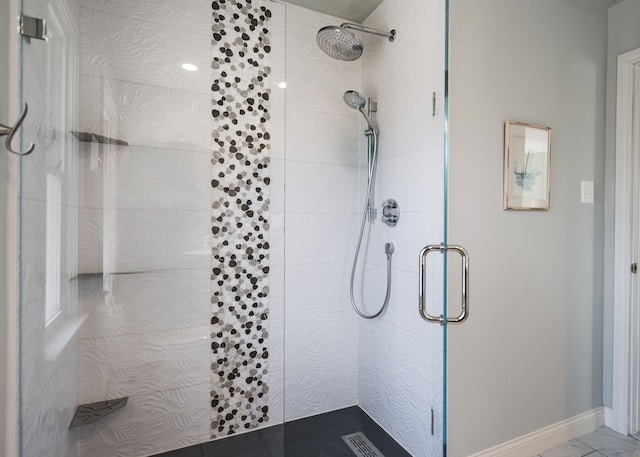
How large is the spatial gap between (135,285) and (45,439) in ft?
1.93

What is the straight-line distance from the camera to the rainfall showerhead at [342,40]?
145 cm

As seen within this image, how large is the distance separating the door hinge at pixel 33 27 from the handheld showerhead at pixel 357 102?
3.99ft

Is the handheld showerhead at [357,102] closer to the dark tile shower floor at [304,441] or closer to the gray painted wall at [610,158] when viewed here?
the gray painted wall at [610,158]

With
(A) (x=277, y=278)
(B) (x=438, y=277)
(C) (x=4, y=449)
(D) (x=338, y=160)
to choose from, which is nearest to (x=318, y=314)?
(A) (x=277, y=278)

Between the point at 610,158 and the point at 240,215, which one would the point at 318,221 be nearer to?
the point at 240,215

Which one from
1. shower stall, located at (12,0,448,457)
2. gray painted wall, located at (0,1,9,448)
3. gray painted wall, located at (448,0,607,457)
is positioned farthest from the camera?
gray painted wall, located at (448,0,607,457)

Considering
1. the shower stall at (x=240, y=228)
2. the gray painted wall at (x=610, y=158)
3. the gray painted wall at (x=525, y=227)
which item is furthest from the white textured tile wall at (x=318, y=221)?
the gray painted wall at (x=610, y=158)

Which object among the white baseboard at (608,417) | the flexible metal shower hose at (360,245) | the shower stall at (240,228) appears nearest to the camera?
the shower stall at (240,228)

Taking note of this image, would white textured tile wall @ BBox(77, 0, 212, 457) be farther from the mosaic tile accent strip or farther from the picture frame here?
the picture frame

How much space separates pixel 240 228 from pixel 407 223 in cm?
83

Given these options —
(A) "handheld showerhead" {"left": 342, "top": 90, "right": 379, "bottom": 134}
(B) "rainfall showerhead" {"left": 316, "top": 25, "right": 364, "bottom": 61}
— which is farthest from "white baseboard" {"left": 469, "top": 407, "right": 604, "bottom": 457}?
(B) "rainfall showerhead" {"left": 316, "top": 25, "right": 364, "bottom": 61}

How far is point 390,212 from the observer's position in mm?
1639

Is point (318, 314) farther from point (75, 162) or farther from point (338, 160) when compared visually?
point (75, 162)

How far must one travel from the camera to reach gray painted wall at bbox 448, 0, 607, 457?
4.68 ft
